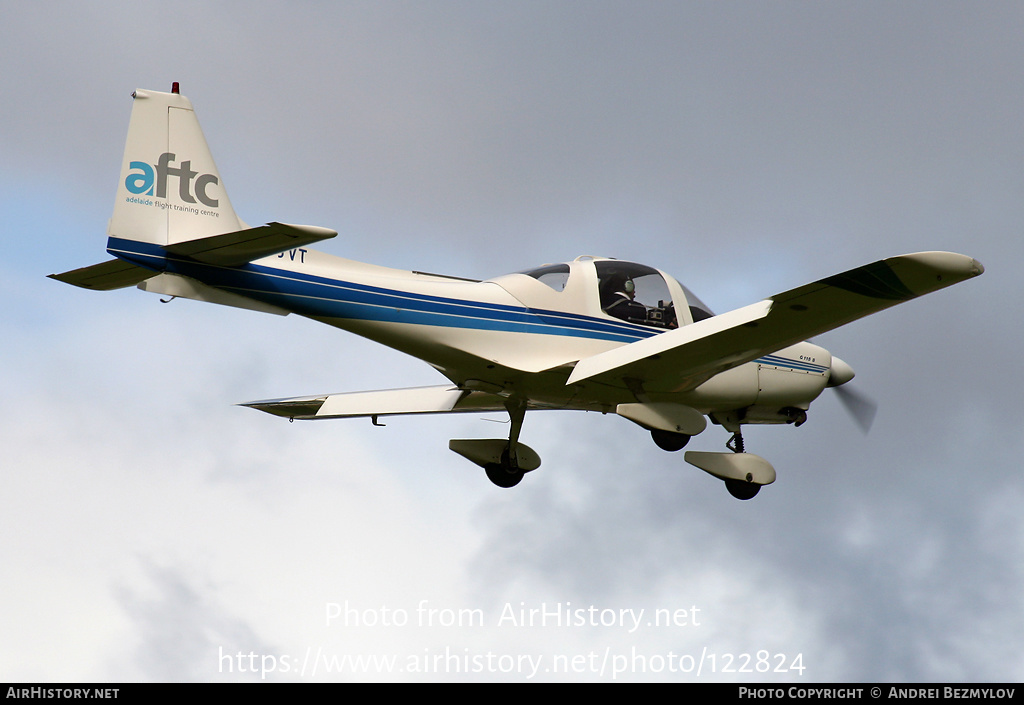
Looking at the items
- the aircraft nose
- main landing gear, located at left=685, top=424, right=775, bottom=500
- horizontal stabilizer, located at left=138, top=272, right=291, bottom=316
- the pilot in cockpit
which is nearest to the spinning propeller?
the aircraft nose

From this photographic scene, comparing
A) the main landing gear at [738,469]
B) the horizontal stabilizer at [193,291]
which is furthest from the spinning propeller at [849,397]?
the horizontal stabilizer at [193,291]

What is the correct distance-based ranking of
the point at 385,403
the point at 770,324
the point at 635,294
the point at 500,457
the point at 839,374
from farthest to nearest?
1. the point at 385,403
2. the point at 839,374
3. the point at 500,457
4. the point at 635,294
5. the point at 770,324

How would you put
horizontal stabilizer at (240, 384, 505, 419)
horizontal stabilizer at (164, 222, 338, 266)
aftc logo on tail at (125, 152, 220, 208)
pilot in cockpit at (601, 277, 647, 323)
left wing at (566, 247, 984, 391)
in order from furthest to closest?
1. horizontal stabilizer at (240, 384, 505, 419)
2. pilot in cockpit at (601, 277, 647, 323)
3. aftc logo on tail at (125, 152, 220, 208)
4. left wing at (566, 247, 984, 391)
5. horizontal stabilizer at (164, 222, 338, 266)

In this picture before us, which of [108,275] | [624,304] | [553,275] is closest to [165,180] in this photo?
[108,275]

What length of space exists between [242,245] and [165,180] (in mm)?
1443

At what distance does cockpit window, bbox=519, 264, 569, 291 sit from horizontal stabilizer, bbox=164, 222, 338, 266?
11.2 ft

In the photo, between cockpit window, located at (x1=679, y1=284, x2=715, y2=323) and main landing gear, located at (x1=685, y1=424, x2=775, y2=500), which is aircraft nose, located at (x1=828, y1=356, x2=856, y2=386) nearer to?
main landing gear, located at (x1=685, y1=424, x2=775, y2=500)

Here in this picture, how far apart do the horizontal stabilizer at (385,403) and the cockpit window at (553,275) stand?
7.57 ft

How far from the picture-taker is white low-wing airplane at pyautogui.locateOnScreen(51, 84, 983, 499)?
1099 centimetres

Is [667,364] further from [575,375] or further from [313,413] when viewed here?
[313,413]

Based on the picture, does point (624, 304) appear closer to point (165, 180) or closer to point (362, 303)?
point (362, 303)

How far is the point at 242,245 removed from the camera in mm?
10766
